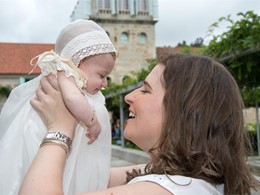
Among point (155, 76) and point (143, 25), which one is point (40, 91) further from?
point (143, 25)

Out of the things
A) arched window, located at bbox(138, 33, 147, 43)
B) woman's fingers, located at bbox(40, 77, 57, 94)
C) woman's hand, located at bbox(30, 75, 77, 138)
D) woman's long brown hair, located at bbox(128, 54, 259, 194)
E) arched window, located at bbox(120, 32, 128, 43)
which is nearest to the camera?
woman's long brown hair, located at bbox(128, 54, 259, 194)

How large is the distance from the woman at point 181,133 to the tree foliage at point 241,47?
15.6ft

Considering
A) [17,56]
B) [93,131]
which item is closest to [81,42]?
[93,131]

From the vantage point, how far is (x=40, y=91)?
4.91 feet

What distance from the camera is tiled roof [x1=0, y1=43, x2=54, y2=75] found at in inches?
1512

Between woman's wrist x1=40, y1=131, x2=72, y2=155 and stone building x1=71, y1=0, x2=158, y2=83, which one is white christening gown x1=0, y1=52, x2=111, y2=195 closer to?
woman's wrist x1=40, y1=131, x2=72, y2=155

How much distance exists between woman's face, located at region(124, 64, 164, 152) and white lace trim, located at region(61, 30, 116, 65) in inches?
18.7

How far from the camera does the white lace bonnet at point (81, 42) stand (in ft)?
5.89

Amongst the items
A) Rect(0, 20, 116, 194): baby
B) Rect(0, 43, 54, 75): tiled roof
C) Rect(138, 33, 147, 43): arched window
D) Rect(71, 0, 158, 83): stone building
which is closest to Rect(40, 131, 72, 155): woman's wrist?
Rect(0, 20, 116, 194): baby

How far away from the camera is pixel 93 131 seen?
163 centimetres

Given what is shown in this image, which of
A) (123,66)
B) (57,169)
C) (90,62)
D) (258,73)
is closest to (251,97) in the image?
(258,73)

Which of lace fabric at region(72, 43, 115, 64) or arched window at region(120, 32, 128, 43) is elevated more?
arched window at region(120, 32, 128, 43)

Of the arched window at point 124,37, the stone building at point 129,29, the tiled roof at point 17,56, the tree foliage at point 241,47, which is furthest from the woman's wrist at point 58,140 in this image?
the arched window at point 124,37

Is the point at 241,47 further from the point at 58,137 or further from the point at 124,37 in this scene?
the point at 124,37
